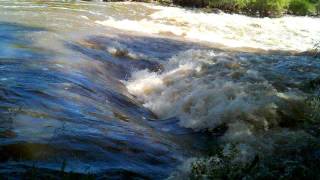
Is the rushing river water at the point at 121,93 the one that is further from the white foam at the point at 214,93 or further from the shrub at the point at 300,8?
the shrub at the point at 300,8

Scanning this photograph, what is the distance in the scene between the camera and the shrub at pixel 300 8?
33.5m

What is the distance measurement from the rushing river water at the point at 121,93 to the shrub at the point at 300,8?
1498 cm

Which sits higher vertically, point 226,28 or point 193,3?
point 226,28

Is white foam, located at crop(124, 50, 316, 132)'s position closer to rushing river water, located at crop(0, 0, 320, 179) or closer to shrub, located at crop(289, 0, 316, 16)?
rushing river water, located at crop(0, 0, 320, 179)

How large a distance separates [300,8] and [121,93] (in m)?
26.2

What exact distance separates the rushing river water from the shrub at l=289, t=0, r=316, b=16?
14980 mm

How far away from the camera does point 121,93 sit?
988 cm

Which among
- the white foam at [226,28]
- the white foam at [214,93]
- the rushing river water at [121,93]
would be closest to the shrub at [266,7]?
the white foam at [226,28]

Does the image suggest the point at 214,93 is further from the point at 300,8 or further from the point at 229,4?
the point at 300,8

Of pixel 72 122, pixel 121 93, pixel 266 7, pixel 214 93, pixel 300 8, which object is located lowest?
pixel 300 8

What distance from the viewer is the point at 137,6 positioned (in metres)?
25.7

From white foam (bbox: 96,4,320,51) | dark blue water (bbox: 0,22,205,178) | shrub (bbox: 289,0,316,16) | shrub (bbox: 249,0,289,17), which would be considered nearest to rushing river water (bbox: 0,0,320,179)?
dark blue water (bbox: 0,22,205,178)

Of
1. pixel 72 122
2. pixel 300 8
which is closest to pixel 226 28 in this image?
pixel 300 8

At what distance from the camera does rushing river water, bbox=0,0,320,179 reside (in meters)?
6.01
